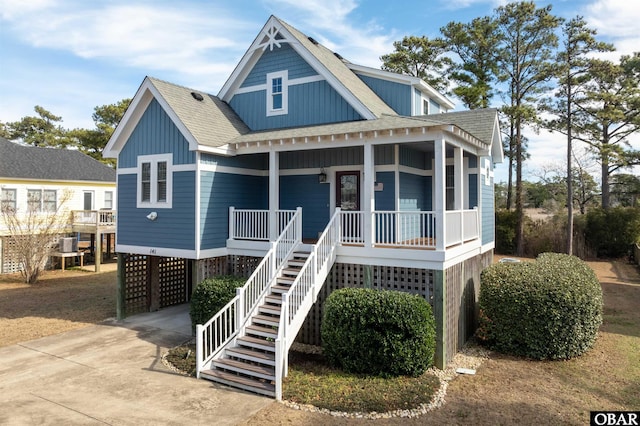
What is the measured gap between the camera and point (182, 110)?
12.1 meters

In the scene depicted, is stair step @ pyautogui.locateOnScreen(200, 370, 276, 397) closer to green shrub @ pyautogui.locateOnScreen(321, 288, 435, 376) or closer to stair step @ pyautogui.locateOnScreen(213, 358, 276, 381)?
stair step @ pyautogui.locateOnScreen(213, 358, 276, 381)

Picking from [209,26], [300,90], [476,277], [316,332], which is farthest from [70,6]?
[476,277]

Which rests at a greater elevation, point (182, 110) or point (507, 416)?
point (182, 110)

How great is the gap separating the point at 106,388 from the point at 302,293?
13.3ft

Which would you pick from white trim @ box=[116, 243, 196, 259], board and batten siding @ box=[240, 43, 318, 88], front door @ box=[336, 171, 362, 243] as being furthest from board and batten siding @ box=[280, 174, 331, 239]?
white trim @ box=[116, 243, 196, 259]

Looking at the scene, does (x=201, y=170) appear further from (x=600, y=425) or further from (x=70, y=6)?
(x=600, y=425)

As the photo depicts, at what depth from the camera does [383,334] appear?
813cm

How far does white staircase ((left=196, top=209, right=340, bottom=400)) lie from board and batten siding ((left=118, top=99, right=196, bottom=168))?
12.5 ft

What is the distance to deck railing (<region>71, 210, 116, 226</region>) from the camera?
23.8 metres

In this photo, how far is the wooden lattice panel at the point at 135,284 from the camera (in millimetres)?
13828

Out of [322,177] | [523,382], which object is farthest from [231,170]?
[523,382]

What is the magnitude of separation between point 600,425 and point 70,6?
15.4 metres

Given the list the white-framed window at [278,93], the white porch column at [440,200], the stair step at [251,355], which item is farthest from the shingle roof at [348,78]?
the stair step at [251,355]

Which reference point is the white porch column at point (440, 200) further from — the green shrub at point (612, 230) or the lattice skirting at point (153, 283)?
the green shrub at point (612, 230)
